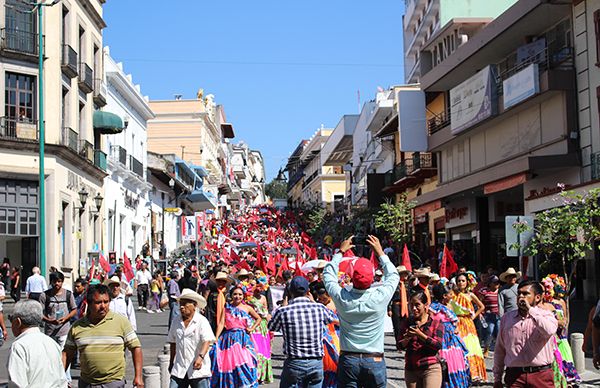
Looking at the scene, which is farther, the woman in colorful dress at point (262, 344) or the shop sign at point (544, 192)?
the shop sign at point (544, 192)

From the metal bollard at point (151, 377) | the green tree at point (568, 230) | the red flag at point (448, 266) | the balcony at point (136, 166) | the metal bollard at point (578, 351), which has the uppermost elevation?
the balcony at point (136, 166)

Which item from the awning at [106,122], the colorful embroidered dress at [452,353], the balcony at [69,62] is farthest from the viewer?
the awning at [106,122]

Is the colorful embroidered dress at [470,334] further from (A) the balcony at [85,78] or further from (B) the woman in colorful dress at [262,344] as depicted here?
(A) the balcony at [85,78]

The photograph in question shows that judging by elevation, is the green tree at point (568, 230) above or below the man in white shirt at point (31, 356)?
above

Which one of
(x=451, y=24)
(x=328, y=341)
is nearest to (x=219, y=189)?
(x=451, y=24)

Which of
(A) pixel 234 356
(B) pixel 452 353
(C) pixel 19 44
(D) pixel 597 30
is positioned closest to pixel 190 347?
(A) pixel 234 356

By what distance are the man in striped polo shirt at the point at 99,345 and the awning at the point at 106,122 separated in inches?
1235

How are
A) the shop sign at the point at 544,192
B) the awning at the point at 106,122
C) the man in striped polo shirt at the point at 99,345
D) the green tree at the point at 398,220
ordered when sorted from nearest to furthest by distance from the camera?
1. the man in striped polo shirt at the point at 99,345
2. the shop sign at the point at 544,192
3. the awning at the point at 106,122
4. the green tree at the point at 398,220

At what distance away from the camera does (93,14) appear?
125 ft

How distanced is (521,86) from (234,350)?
62.8 feet

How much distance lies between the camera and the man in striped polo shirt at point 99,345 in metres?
7.23

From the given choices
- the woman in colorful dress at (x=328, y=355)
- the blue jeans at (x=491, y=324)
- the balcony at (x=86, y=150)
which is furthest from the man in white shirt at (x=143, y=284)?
the woman in colorful dress at (x=328, y=355)

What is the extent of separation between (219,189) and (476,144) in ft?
200

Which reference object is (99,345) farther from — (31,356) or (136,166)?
(136,166)
